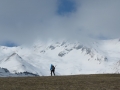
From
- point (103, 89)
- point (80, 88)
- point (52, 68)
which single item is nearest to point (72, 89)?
point (80, 88)

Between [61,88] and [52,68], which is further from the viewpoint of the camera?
[52,68]

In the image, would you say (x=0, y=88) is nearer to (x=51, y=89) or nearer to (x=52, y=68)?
(x=51, y=89)

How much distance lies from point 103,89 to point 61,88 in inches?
179

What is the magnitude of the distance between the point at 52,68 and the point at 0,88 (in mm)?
27478

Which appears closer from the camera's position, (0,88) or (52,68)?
(0,88)

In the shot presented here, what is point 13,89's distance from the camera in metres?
33.3

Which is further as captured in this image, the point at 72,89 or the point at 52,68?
the point at 52,68

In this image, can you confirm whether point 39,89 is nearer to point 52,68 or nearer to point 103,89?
point 103,89

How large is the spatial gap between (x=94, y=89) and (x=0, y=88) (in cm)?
1009

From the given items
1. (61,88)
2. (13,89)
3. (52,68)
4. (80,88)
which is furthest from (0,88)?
(52,68)

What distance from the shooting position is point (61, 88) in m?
34.3

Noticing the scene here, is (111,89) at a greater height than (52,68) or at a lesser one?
lesser

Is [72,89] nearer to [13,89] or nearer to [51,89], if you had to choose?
[51,89]

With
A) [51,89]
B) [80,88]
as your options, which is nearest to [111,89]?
[80,88]
